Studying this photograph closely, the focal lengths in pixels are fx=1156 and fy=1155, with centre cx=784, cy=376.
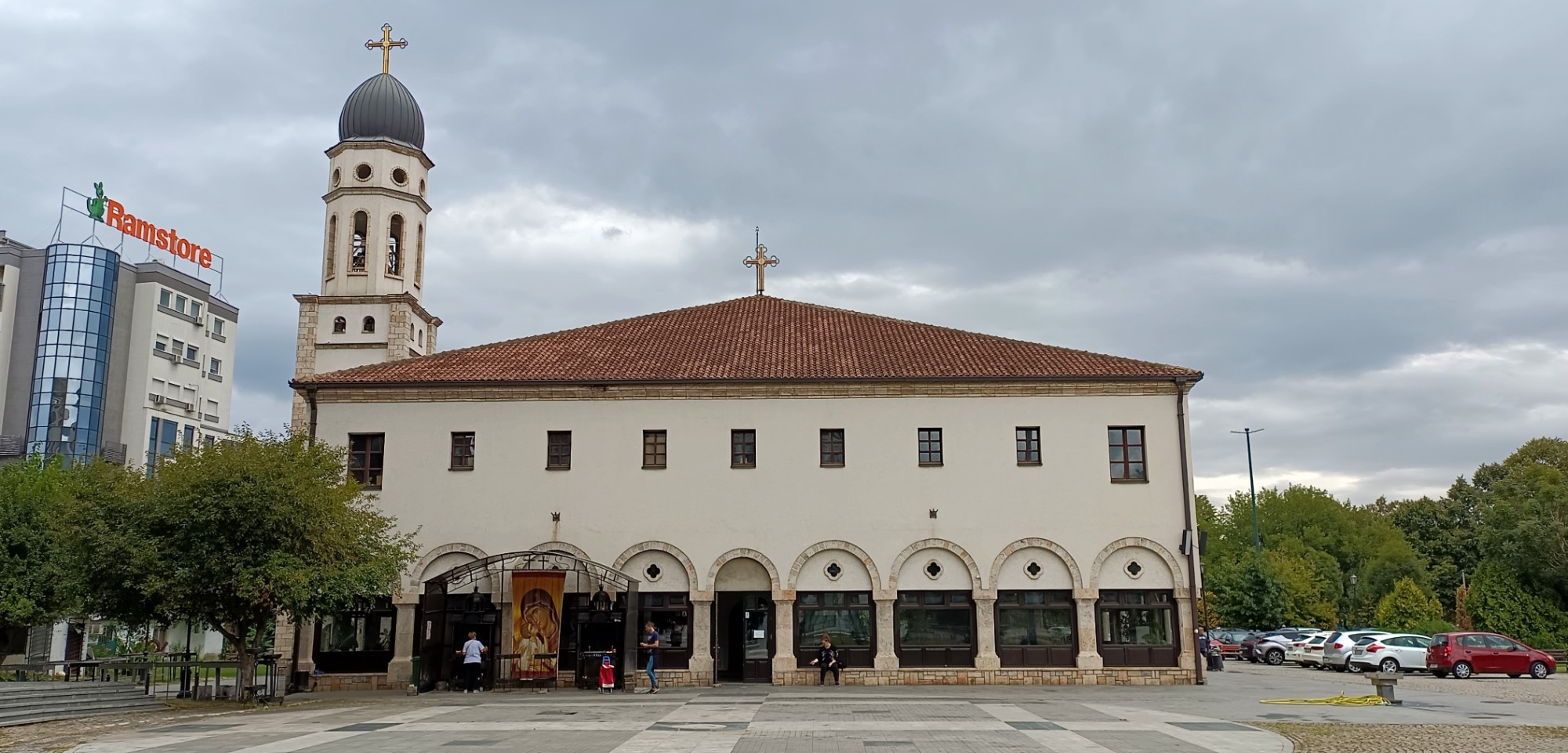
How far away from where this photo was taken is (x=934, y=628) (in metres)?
27.2

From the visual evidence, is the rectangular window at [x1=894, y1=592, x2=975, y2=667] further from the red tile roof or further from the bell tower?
the bell tower

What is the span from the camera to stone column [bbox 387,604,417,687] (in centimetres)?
2700

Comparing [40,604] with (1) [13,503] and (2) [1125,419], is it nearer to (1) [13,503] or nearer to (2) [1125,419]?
(1) [13,503]

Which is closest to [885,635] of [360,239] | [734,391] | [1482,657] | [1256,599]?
[734,391]

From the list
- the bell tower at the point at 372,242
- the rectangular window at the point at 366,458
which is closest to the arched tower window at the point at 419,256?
the bell tower at the point at 372,242

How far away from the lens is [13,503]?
29.7 metres

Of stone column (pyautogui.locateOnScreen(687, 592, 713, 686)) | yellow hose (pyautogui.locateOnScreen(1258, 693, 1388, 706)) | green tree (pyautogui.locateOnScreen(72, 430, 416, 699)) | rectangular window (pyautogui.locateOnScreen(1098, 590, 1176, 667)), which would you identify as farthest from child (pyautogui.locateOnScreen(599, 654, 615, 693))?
yellow hose (pyautogui.locateOnScreen(1258, 693, 1388, 706))

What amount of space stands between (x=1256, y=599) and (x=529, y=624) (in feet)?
130

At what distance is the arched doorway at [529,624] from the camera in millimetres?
25500

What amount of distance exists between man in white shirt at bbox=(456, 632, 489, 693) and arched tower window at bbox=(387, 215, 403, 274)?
13.0m

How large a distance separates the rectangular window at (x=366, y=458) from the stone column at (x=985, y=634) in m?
14.7

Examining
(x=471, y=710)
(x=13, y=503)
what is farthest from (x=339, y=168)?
(x=471, y=710)

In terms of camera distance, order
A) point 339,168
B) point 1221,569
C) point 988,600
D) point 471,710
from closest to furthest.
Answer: point 471,710
point 988,600
point 339,168
point 1221,569

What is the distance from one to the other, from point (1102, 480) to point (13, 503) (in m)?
27.5
